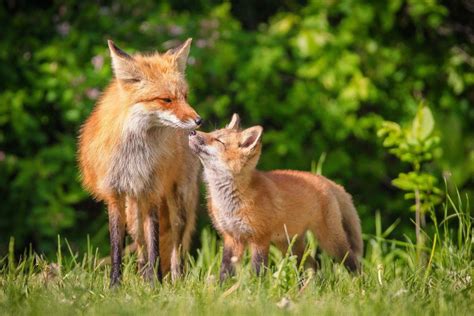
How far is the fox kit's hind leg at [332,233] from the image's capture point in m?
6.04

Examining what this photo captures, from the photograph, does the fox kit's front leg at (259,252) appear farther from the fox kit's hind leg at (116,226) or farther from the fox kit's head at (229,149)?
the fox kit's hind leg at (116,226)

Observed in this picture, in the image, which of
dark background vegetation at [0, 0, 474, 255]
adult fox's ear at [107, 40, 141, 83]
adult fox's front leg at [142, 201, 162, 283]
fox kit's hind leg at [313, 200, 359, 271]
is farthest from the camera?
dark background vegetation at [0, 0, 474, 255]

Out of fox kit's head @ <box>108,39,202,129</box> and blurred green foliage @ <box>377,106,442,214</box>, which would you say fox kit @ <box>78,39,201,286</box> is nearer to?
fox kit's head @ <box>108,39,202,129</box>

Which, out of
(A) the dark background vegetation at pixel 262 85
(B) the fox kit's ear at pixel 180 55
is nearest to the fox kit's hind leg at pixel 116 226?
(B) the fox kit's ear at pixel 180 55

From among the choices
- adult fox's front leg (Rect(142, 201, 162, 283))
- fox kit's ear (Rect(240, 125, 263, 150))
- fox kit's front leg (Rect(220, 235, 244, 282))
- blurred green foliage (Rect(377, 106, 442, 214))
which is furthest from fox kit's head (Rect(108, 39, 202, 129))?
blurred green foliage (Rect(377, 106, 442, 214))

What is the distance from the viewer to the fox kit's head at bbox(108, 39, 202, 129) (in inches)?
221

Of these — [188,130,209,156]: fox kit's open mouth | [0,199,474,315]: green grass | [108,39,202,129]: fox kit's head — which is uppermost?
[108,39,202,129]: fox kit's head

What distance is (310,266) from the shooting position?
646cm

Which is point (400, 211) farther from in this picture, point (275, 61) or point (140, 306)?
point (140, 306)

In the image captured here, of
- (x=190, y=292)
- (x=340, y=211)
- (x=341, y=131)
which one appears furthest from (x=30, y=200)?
(x=190, y=292)

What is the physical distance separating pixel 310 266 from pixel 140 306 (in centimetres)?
224

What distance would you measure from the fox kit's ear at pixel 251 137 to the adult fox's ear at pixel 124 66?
772mm

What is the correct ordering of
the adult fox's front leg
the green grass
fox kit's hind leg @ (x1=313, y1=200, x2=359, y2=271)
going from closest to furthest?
the green grass, the adult fox's front leg, fox kit's hind leg @ (x1=313, y1=200, x2=359, y2=271)

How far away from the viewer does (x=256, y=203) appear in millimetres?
5836
